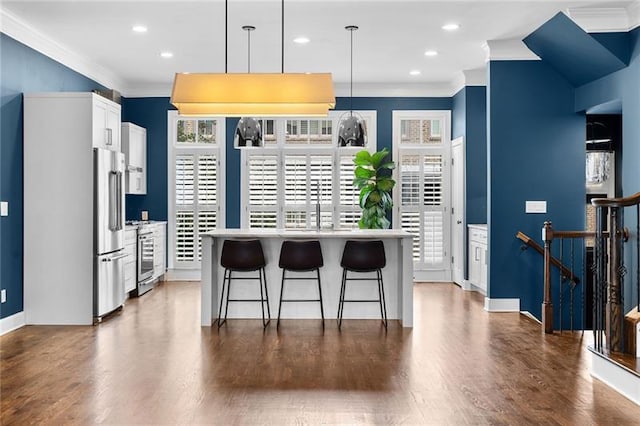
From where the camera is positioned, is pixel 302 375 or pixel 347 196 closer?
pixel 302 375

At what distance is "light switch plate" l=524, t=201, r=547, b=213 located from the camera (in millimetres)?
7063

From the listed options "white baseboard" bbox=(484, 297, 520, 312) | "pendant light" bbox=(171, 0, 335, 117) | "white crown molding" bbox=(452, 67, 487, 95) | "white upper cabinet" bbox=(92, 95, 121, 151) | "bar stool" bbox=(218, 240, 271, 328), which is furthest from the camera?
"white crown molding" bbox=(452, 67, 487, 95)

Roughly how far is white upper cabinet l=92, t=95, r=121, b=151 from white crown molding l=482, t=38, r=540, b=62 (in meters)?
4.20

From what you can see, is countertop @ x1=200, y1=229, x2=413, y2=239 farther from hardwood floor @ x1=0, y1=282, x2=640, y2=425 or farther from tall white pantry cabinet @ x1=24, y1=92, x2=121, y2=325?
tall white pantry cabinet @ x1=24, y1=92, x2=121, y2=325

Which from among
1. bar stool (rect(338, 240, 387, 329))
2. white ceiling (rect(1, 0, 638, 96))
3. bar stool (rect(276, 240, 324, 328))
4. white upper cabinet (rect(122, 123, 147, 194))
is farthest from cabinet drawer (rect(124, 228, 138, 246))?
bar stool (rect(338, 240, 387, 329))

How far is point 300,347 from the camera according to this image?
5.25m

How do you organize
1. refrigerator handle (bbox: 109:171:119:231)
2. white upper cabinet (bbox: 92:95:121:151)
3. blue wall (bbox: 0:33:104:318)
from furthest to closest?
refrigerator handle (bbox: 109:171:119:231)
white upper cabinet (bbox: 92:95:121:151)
blue wall (bbox: 0:33:104:318)

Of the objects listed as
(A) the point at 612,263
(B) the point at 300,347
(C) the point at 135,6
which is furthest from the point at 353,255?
(C) the point at 135,6

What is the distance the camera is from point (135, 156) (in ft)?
29.6

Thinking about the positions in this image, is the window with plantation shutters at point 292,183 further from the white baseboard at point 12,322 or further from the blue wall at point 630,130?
the blue wall at point 630,130

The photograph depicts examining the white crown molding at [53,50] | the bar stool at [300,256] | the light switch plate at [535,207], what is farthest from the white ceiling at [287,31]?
the bar stool at [300,256]

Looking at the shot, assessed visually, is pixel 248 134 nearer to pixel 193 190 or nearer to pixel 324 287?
pixel 324 287

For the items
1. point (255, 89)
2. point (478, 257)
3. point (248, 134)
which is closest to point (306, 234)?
point (248, 134)

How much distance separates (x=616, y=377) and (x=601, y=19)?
11.4 feet
